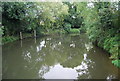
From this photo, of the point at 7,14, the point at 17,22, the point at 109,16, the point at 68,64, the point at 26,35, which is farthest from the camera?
the point at 26,35

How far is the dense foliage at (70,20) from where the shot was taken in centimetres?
709

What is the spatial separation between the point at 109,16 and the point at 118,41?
1703 mm

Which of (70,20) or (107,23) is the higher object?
(107,23)

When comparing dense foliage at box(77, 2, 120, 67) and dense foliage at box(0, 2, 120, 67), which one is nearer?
dense foliage at box(77, 2, 120, 67)

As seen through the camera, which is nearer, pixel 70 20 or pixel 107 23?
pixel 107 23

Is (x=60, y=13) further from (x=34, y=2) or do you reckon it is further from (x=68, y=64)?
(x=68, y=64)

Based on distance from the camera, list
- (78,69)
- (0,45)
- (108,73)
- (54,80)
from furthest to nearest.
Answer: (0,45)
(78,69)
(108,73)
(54,80)

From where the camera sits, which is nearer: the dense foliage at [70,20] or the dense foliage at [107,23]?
the dense foliage at [107,23]

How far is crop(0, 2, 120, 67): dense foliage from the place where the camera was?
7.09 meters

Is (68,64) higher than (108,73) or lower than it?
lower

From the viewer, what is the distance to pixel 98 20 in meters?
8.02

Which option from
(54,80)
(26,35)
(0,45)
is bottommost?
(26,35)

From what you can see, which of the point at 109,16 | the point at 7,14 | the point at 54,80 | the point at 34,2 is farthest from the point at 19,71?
the point at 34,2

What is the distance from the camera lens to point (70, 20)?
27.7 meters
